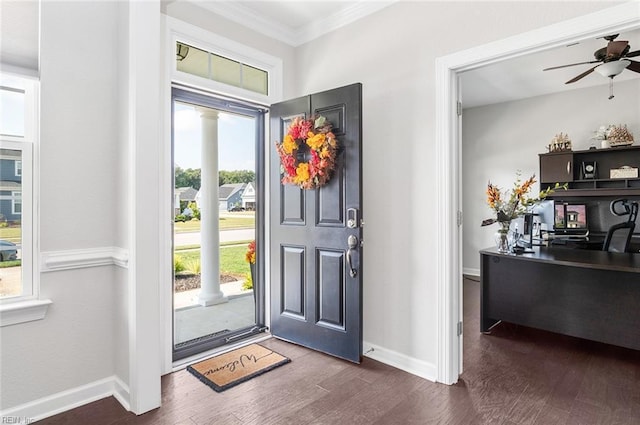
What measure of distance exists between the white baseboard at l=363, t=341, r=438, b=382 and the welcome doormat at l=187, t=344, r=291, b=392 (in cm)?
67

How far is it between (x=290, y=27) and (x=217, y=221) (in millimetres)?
1942

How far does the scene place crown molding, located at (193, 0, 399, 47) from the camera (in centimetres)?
287

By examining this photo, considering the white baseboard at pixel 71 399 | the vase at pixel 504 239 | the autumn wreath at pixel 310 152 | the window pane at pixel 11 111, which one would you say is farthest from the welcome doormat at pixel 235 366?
the vase at pixel 504 239

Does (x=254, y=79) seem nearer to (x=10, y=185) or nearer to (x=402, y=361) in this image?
(x=10, y=185)

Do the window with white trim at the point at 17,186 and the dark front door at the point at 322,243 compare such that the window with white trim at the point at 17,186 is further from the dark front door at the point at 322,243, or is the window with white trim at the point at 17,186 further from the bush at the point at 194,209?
the dark front door at the point at 322,243

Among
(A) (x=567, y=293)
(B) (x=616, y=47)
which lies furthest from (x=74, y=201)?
(B) (x=616, y=47)

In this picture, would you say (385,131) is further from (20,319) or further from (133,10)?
(20,319)

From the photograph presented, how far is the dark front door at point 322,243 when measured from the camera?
8.89 feet

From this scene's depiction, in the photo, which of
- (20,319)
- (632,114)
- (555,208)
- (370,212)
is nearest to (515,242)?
(370,212)

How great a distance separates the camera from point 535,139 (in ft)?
18.5

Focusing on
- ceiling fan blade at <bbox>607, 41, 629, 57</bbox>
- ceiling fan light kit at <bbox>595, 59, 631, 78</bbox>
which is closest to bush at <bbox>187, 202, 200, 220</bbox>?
ceiling fan blade at <bbox>607, 41, 629, 57</bbox>

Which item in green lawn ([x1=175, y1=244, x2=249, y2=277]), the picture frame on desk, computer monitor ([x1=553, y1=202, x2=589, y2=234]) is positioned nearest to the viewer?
green lawn ([x1=175, y1=244, x2=249, y2=277])

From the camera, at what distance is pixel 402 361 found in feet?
8.88

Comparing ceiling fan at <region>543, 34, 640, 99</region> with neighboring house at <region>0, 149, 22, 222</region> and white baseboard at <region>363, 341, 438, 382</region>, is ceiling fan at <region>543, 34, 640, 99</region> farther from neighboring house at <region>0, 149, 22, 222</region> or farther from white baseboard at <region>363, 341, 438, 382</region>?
neighboring house at <region>0, 149, 22, 222</region>
